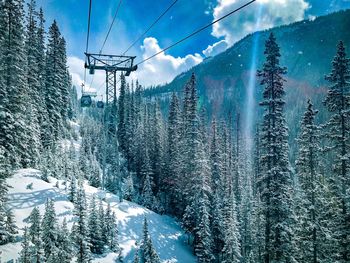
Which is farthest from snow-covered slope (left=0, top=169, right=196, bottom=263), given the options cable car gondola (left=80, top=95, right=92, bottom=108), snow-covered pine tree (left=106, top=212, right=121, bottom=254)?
cable car gondola (left=80, top=95, right=92, bottom=108)

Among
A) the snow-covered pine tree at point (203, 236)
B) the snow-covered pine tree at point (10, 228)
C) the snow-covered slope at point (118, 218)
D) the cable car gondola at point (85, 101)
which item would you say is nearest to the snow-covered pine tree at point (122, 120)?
the snow-covered slope at point (118, 218)

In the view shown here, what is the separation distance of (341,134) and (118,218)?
76.8 feet

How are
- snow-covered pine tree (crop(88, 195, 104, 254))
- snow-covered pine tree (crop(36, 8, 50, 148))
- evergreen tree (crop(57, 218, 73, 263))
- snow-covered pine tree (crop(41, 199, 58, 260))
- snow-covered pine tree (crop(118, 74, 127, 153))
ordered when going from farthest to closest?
1. snow-covered pine tree (crop(118, 74, 127, 153))
2. snow-covered pine tree (crop(36, 8, 50, 148))
3. snow-covered pine tree (crop(88, 195, 104, 254))
4. snow-covered pine tree (crop(41, 199, 58, 260))
5. evergreen tree (crop(57, 218, 73, 263))

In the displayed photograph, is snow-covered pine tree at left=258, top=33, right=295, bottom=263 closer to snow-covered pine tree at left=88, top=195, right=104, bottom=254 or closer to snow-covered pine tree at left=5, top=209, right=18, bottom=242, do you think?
snow-covered pine tree at left=88, top=195, right=104, bottom=254

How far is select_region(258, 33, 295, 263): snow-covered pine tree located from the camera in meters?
19.2

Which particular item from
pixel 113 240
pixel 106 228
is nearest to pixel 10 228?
pixel 106 228

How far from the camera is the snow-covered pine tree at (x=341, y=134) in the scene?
59.2 ft

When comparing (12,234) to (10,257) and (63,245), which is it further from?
(63,245)

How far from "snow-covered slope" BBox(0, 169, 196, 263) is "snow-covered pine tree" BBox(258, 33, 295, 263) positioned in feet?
43.5

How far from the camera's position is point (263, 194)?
1983 cm

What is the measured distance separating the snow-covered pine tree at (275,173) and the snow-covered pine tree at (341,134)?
10.3 ft

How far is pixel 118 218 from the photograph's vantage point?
30.2 meters

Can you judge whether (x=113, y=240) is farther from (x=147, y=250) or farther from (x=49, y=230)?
(x=49, y=230)

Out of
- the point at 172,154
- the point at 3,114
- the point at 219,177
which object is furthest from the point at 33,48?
the point at 219,177
